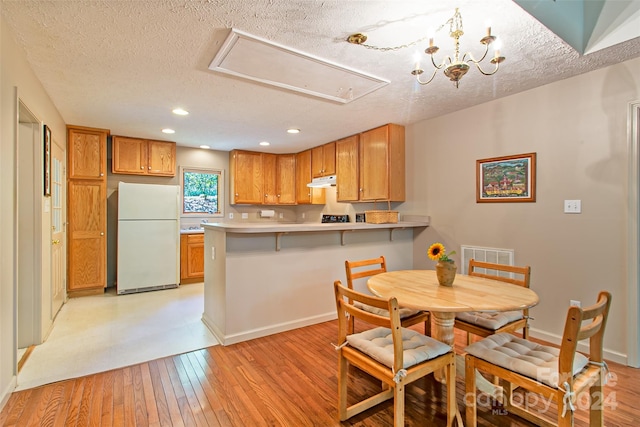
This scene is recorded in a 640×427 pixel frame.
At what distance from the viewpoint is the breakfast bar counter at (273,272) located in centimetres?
278

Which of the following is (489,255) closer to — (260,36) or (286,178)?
(260,36)

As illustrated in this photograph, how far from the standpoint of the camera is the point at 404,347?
1627 millimetres

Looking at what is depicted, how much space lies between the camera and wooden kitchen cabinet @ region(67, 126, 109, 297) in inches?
164

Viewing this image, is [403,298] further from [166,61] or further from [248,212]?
[248,212]

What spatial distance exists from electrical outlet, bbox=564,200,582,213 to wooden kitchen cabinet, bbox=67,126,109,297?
214 inches

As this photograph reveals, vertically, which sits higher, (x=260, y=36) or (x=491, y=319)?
(x=260, y=36)

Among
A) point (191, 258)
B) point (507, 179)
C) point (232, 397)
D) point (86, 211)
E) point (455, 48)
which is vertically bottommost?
point (232, 397)

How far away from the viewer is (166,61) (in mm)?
2326

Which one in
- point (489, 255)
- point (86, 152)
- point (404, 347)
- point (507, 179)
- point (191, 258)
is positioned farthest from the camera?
point (191, 258)

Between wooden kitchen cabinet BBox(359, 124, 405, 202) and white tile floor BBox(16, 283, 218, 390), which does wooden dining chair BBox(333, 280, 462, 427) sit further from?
wooden kitchen cabinet BBox(359, 124, 405, 202)

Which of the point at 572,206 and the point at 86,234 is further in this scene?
the point at 86,234

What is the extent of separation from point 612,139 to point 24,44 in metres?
4.32

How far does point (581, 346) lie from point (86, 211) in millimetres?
5764

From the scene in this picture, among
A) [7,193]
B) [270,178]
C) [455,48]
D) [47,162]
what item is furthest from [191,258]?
[455,48]
